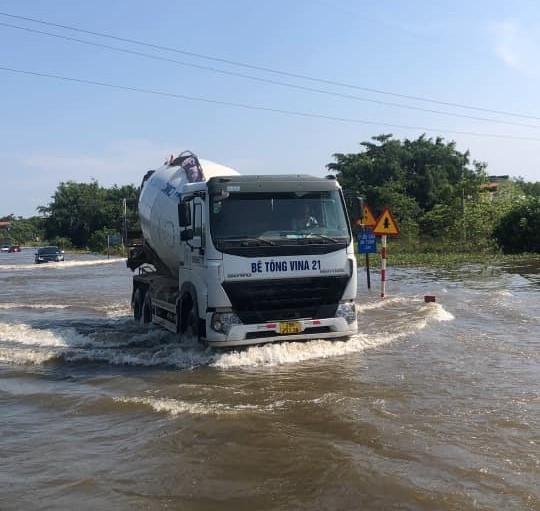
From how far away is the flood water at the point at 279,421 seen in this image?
4.52m

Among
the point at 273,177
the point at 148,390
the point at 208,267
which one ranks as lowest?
the point at 148,390

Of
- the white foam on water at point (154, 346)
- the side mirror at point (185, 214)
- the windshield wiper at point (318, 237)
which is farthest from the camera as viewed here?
the side mirror at point (185, 214)

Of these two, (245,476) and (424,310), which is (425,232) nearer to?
(424,310)

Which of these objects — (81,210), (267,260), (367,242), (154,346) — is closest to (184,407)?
(267,260)

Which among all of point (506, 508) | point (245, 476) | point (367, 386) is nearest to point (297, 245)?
point (367, 386)

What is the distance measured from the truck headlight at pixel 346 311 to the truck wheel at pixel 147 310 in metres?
4.69

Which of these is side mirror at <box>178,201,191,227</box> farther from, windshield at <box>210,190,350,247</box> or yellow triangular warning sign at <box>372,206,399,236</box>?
yellow triangular warning sign at <box>372,206,399,236</box>

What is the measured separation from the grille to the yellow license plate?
3.0 inches

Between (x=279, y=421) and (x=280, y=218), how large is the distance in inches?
132

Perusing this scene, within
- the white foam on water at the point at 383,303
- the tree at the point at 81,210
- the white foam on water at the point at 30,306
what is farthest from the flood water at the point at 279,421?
the tree at the point at 81,210

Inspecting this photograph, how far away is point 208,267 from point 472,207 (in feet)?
117

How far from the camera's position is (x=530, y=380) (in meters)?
7.54

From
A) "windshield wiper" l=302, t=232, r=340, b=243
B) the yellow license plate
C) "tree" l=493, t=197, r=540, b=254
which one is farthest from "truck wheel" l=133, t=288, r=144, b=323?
"tree" l=493, t=197, r=540, b=254

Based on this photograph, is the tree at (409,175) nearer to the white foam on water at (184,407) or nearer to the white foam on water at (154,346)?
the white foam on water at (154,346)
